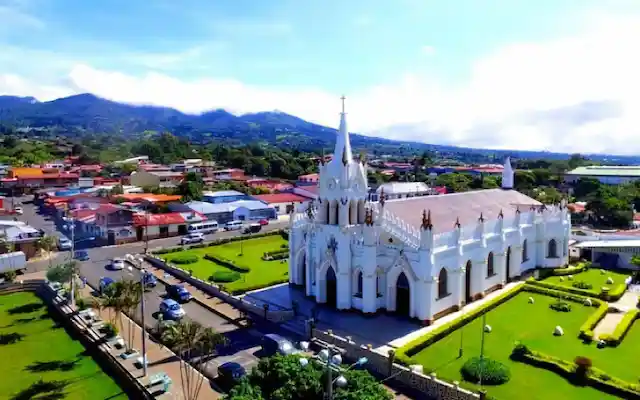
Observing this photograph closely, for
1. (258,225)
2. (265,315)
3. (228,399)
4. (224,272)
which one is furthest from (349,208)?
(258,225)

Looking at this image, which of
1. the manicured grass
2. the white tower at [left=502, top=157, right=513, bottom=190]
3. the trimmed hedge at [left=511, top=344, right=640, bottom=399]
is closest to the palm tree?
the trimmed hedge at [left=511, top=344, right=640, bottom=399]

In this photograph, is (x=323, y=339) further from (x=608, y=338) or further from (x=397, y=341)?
(x=608, y=338)

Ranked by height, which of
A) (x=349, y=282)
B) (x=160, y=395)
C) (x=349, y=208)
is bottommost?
(x=160, y=395)

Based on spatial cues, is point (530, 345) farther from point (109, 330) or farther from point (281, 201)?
point (281, 201)

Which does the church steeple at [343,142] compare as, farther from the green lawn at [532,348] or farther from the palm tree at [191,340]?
the palm tree at [191,340]

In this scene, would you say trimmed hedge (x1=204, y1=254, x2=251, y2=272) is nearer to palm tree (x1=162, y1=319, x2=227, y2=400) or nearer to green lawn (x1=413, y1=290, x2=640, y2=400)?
palm tree (x1=162, y1=319, x2=227, y2=400)

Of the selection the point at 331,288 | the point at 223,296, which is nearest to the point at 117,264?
the point at 223,296
